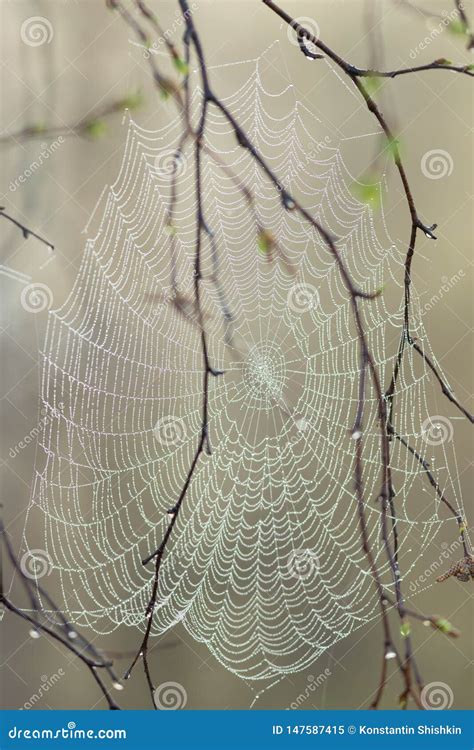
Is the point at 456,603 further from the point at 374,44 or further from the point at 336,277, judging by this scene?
the point at 374,44

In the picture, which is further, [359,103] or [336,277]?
[336,277]

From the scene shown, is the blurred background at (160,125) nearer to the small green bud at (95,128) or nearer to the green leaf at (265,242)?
the small green bud at (95,128)

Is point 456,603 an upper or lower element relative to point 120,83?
lower

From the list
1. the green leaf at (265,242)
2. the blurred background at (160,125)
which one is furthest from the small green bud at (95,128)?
the green leaf at (265,242)

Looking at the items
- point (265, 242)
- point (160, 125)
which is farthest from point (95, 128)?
point (265, 242)

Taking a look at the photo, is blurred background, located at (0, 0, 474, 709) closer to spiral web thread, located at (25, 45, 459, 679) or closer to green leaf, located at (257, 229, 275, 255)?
spiral web thread, located at (25, 45, 459, 679)

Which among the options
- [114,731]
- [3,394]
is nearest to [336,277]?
[3,394]

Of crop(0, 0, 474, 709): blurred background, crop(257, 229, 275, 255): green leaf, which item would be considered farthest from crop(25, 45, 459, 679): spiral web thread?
crop(257, 229, 275, 255): green leaf

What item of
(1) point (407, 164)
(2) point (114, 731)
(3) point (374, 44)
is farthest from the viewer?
(1) point (407, 164)
